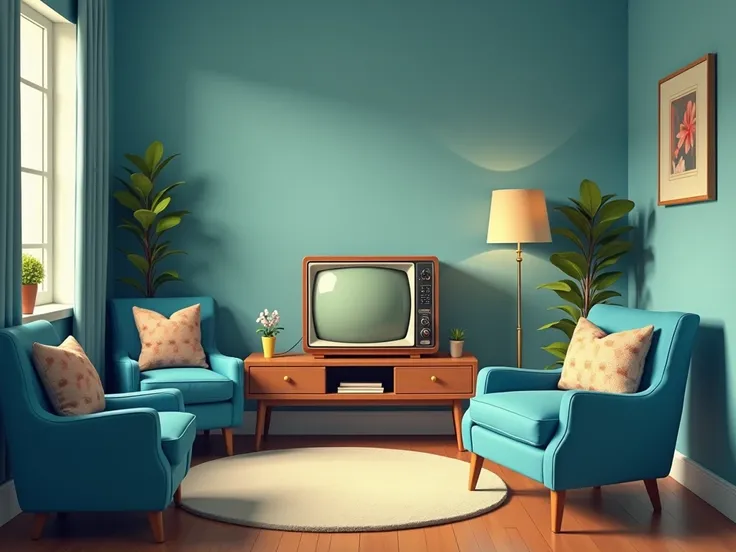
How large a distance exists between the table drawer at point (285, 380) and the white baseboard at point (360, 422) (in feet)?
1.55

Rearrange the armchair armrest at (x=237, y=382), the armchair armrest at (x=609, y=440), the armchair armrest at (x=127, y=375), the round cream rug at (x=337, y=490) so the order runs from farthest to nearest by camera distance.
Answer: the armchair armrest at (x=237, y=382), the armchair armrest at (x=127, y=375), the round cream rug at (x=337, y=490), the armchair armrest at (x=609, y=440)

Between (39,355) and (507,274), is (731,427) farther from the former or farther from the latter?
(39,355)

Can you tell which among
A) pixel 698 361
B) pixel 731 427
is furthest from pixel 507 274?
pixel 731 427

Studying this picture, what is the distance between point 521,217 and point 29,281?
8.47ft

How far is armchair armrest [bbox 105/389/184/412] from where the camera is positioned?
383 centimetres

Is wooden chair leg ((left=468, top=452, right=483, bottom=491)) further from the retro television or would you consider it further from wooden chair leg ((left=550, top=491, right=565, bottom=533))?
the retro television

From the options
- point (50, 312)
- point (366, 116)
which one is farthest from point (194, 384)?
point (366, 116)

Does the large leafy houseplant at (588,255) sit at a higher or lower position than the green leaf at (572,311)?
higher

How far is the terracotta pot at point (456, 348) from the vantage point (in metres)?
5.23

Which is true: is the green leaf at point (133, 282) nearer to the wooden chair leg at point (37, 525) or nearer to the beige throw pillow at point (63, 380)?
the beige throw pillow at point (63, 380)

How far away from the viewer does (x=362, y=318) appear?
203 inches

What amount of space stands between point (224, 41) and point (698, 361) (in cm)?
323

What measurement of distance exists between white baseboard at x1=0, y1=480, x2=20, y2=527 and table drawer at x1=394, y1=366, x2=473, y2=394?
2094 mm

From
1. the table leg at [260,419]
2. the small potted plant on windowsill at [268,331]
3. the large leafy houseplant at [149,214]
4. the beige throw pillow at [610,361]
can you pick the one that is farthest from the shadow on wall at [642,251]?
the large leafy houseplant at [149,214]
